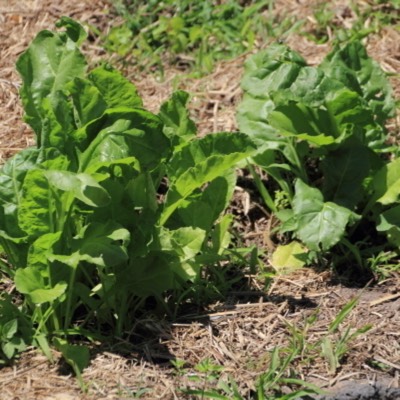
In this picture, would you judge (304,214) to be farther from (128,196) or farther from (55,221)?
(55,221)

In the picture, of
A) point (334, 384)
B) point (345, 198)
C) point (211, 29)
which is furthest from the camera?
point (211, 29)

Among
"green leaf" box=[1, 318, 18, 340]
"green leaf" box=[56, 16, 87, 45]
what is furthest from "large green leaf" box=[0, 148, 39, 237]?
"green leaf" box=[56, 16, 87, 45]

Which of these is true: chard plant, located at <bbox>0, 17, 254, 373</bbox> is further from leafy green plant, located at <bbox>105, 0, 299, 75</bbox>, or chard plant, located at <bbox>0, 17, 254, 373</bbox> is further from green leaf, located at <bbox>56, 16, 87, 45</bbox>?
leafy green plant, located at <bbox>105, 0, 299, 75</bbox>

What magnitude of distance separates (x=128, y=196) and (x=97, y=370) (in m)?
0.62

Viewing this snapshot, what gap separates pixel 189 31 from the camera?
4.84 metres

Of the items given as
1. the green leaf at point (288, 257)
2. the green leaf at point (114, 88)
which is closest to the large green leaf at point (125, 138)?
the green leaf at point (114, 88)

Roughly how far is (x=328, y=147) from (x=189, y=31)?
1508 millimetres

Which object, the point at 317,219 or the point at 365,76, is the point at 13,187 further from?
the point at 365,76

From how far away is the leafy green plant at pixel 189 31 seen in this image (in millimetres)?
4758

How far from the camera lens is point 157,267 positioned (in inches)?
124

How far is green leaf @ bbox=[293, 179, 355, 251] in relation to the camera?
133 inches

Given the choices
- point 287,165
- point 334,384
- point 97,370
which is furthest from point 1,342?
point 287,165

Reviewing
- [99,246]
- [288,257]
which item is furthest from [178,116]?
[99,246]

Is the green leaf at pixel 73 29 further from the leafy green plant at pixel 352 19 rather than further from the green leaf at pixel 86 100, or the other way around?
the leafy green plant at pixel 352 19
